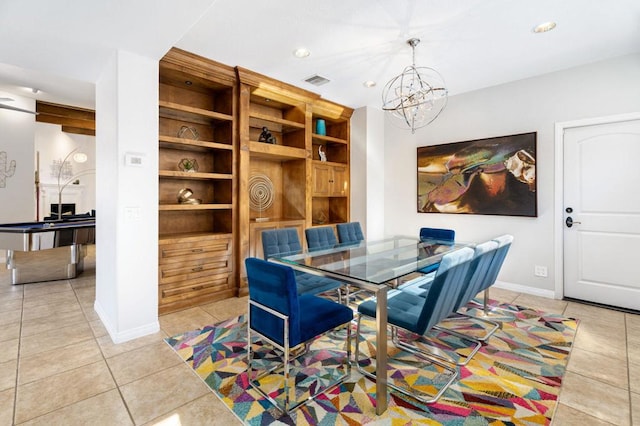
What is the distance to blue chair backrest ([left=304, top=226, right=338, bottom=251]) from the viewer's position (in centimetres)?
323

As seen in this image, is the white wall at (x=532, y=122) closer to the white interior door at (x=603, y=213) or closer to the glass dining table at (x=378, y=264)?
the white interior door at (x=603, y=213)

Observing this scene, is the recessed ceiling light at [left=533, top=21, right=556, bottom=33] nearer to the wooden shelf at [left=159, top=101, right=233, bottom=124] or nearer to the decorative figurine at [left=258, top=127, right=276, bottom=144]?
the decorative figurine at [left=258, top=127, right=276, bottom=144]

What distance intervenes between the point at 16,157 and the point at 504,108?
7991 millimetres

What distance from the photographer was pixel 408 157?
195 inches

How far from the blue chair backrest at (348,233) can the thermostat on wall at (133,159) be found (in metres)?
2.10

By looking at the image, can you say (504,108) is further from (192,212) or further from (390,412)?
(192,212)

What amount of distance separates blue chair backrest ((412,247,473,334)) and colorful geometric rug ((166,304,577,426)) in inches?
18.3

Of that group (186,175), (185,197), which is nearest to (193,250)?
(185,197)

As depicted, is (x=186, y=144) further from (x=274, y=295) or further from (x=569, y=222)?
(x=569, y=222)

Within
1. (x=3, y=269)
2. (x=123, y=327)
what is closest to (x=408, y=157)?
(x=123, y=327)

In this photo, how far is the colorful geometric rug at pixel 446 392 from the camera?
1.71 meters

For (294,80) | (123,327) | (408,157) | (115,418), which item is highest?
(294,80)

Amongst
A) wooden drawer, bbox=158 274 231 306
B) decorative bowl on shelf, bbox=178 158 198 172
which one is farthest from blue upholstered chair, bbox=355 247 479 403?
decorative bowl on shelf, bbox=178 158 198 172

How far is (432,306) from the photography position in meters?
1.81
